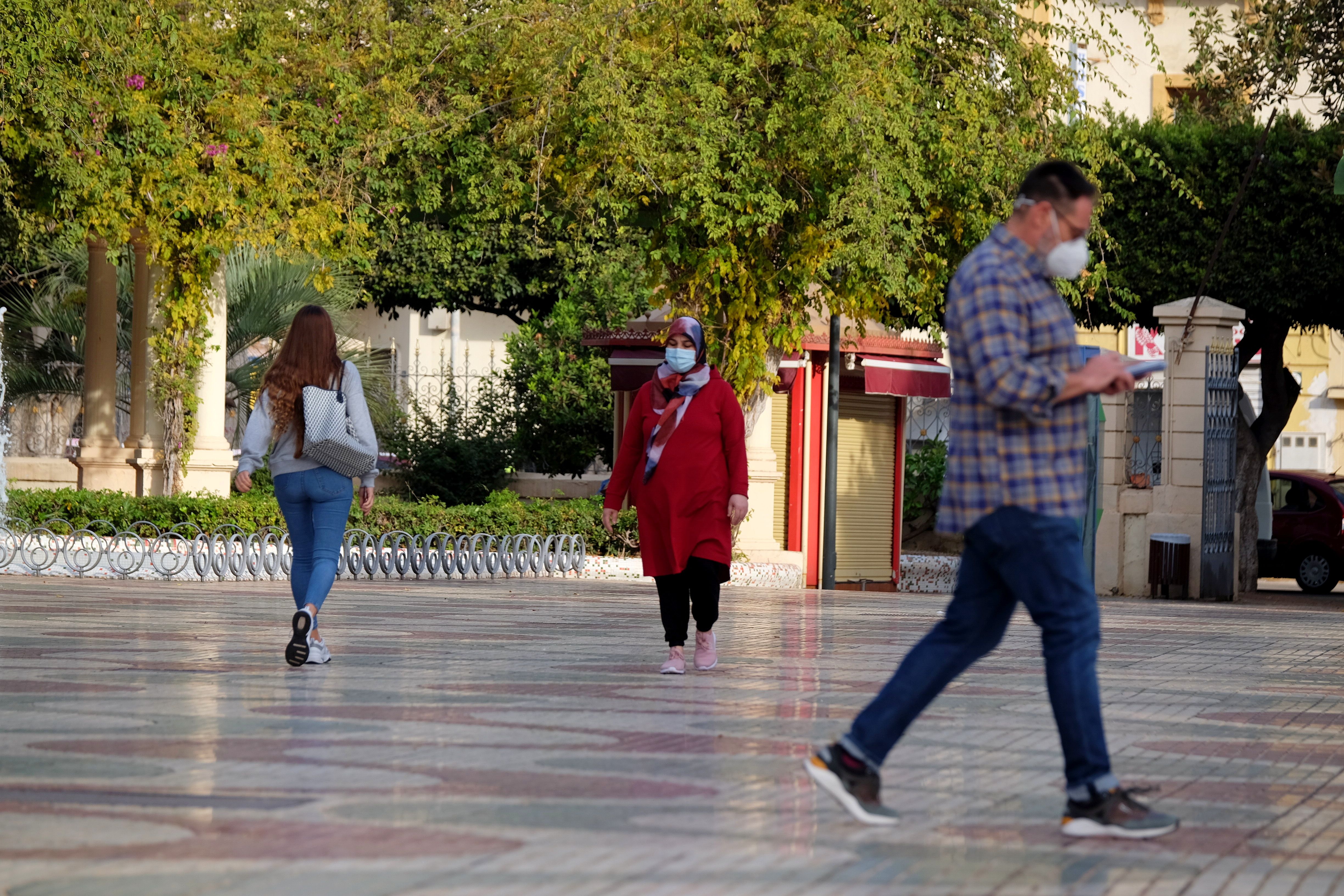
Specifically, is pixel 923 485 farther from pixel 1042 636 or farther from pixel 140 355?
pixel 1042 636

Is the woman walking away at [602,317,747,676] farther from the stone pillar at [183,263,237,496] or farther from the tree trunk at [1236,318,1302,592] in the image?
the tree trunk at [1236,318,1302,592]

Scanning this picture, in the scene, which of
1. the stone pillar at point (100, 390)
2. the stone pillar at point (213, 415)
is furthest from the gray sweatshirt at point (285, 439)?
the stone pillar at point (100, 390)

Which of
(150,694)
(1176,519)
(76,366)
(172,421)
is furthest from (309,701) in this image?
(76,366)

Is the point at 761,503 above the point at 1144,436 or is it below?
below

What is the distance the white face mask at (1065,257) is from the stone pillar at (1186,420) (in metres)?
16.0

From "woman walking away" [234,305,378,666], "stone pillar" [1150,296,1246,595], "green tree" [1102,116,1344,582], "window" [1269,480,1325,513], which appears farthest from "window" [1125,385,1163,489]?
"woman walking away" [234,305,378,666]

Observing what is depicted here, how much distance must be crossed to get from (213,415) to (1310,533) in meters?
15.1

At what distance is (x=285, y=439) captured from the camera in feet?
28.9

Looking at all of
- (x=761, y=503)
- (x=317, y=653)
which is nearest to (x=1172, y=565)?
(x=761, y=503)

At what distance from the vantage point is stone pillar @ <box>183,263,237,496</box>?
63.8 feet

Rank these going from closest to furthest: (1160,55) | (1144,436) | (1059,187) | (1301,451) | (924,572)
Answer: (1059,187), (1144,436), (924,572), (1160,55), (1301,451)

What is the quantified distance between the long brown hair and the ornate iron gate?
13.8 metres

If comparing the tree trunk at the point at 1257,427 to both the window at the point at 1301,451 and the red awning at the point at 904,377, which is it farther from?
the window at the point at 1301,451

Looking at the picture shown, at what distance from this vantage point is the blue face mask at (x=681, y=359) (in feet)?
28.8
